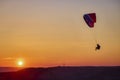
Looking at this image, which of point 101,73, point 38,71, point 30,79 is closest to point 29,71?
point 38,71

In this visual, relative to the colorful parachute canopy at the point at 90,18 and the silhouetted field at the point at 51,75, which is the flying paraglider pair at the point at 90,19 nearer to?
the colorful parachute canopy at the point at 90,18

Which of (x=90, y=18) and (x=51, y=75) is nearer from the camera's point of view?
(x=90, y=18)


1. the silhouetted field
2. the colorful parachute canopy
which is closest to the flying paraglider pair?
the colorful parachute canopy

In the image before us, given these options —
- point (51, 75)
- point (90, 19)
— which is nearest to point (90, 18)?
point (90, 19)

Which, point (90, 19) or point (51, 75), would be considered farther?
point (51, 75)

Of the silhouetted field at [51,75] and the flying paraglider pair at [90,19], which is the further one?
the silhouetted field at [51,75]

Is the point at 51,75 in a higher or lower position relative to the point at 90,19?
lower

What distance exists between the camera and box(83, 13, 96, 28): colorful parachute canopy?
36.0 m

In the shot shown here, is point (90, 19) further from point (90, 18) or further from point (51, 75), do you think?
point (51, 75)

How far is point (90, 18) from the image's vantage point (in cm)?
3634

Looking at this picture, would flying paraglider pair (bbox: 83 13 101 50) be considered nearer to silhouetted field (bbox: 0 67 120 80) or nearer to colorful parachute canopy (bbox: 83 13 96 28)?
colorful parachute canopy (bbox: 83 13 96 28)

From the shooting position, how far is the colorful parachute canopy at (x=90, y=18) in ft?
118

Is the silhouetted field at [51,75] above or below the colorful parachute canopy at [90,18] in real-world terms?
below

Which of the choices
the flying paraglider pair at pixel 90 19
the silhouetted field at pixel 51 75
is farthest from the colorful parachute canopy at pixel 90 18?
the silhouetted field at pixel 51 75
